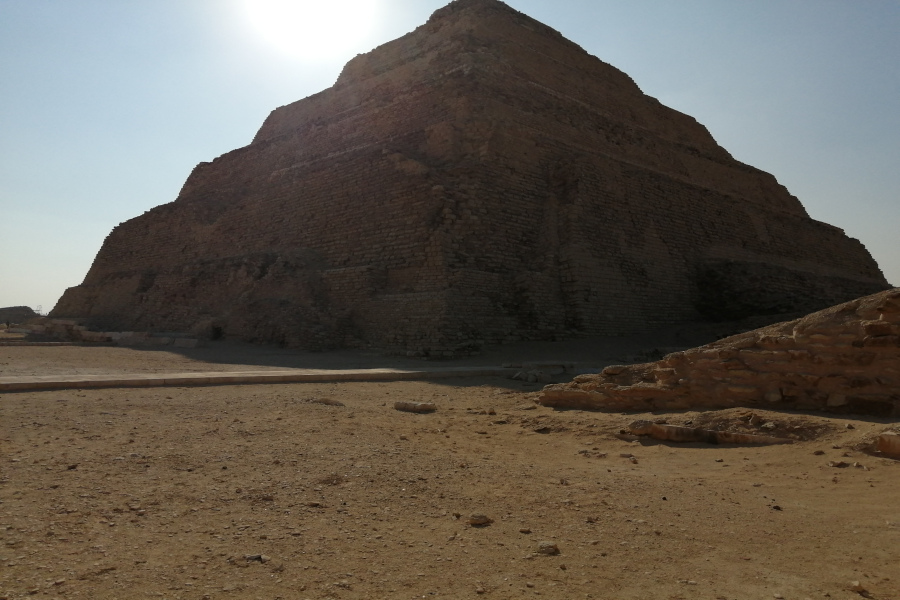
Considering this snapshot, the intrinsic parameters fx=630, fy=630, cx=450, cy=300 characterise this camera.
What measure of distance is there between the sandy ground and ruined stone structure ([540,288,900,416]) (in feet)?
1.13

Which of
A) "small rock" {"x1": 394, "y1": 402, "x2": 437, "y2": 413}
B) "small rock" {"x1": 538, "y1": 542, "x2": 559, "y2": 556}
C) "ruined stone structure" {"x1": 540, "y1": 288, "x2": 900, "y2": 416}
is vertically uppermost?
"ruined stone structure" {"x1": 540, "y1": 288, "x2": 900, "y2": 416}

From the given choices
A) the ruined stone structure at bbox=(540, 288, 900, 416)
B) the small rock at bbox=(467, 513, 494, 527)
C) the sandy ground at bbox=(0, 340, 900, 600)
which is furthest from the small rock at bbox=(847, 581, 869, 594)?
the ruined stone structure at bbox=(540, 288, 900, 416)

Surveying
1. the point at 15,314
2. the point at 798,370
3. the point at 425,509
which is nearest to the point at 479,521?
the point at 425,509

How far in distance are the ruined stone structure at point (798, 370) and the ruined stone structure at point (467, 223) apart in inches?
256

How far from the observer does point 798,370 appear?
16.1 ft

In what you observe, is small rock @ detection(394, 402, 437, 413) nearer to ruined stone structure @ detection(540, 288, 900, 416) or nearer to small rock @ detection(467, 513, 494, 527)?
ruined stone structure @ detection(540, 288, 900, 416)

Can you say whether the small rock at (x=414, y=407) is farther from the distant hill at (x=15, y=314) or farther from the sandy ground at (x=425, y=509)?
the distant hill at (x=15, y=314)

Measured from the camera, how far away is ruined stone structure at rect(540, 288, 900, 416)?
15.0ft

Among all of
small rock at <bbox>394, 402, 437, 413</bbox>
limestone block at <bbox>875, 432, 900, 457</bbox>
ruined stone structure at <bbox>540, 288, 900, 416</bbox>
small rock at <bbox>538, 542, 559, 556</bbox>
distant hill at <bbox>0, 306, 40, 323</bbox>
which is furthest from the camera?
distant hill at <bbox>0, 306, 40, 323</bbox>

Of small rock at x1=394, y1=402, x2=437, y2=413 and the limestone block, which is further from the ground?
the limestone block

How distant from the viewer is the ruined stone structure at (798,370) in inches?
179

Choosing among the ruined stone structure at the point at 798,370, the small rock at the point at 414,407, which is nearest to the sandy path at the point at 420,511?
the ruined stone structure at the point at 798,370

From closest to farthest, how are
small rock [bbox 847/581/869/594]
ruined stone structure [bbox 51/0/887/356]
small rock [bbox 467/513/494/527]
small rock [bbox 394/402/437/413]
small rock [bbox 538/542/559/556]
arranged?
small rock [bbox 847/581/869/594] → small rock [bbox 538/542/559/556] → small rock [bbox 467/513/494/527] → small rock [bbox 394/402/437/413] → ruined stone structure [bbox 51/0/887/356]

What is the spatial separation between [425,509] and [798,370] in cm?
341
